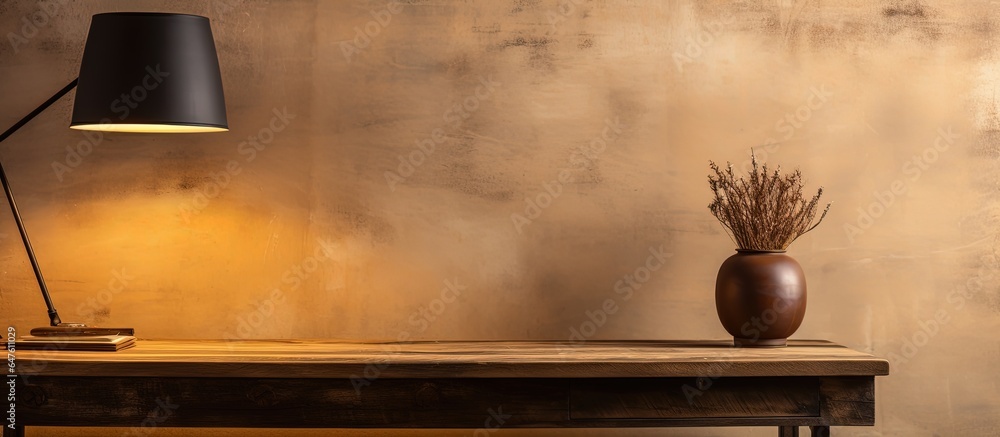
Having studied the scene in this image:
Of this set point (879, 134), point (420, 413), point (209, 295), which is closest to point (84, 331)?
point (209, 295)

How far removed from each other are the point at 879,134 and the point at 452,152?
1323 millimetres

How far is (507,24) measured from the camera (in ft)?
8.86

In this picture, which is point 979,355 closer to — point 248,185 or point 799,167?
point 799,167

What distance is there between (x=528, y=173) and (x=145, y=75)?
1.12 meters

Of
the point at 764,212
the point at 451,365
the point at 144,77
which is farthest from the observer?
the point at 764,212

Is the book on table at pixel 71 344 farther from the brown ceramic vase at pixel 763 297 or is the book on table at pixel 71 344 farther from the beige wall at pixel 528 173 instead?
the brown ceramic vase at pixel 763 297

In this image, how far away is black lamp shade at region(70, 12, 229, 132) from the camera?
2193mm

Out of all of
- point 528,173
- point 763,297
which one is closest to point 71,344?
point 528,173

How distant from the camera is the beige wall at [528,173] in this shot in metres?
2.69

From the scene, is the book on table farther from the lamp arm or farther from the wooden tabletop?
the lamp arm

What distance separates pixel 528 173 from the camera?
2.70 meters

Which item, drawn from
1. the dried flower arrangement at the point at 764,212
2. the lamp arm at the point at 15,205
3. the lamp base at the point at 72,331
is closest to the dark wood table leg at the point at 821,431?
the dried flower arrangement at the point at 764,212

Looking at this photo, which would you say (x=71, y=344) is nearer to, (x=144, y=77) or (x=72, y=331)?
(x=72, y=331)

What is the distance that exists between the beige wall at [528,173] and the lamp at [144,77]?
416 millimetres
